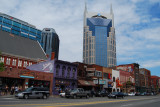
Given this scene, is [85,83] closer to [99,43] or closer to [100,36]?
[99,43]

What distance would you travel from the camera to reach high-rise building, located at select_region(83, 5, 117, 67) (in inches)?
7475

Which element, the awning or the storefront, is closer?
the storefront

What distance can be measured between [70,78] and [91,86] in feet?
33.4

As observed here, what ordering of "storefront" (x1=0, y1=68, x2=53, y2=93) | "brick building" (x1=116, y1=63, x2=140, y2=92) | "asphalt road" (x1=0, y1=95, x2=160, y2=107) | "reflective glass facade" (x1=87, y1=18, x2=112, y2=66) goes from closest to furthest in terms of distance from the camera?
"asphalt road" (x1=0, y1=95, x2=160, y2=107)
"storefront" (x1=0, y1=68, x2=53, y2=93)
"brick building" (x1=116, y1=63, x2=140, y2=92)
"reflective glass facade" (x1=87, y1=18, x2=112, y2=66)

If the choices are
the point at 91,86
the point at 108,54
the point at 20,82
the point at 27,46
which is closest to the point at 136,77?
the point at 91,86

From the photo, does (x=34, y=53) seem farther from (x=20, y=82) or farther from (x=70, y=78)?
(x=20, y=82)

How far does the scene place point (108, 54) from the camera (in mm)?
191625

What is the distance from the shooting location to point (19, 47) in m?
53.7

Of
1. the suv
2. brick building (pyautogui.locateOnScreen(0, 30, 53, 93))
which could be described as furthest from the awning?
the suv

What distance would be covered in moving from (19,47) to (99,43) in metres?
144

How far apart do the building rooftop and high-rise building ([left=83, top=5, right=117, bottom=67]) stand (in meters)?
132

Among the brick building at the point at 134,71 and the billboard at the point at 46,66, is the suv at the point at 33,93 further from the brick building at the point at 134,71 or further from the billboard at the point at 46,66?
the brick building at the point at 134,71

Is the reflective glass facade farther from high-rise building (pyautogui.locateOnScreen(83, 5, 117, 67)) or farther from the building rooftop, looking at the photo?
the building rooftop

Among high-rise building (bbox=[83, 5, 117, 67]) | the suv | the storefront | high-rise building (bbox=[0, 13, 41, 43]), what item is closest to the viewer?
the suv
